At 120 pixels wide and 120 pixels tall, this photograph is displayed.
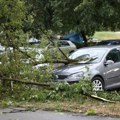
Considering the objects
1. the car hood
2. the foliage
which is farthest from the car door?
the foliage

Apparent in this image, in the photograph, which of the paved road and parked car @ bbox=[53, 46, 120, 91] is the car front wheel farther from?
the paved road

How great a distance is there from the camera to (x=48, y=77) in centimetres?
1127

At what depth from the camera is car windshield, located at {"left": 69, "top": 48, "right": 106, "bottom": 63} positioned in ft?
44.4

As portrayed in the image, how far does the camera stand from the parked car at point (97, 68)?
12930mm

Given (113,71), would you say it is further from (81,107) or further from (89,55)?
(81,107)

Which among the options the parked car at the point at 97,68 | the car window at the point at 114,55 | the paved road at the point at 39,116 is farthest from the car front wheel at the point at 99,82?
the paved road at the point at 39,116

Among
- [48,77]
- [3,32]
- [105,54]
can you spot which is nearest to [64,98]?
[48,77]

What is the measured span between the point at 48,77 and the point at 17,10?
2081 mm

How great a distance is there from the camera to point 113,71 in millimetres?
13617

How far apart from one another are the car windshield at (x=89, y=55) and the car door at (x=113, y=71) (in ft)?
1.01

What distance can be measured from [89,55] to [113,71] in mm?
964

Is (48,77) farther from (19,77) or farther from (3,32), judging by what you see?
(3,32)

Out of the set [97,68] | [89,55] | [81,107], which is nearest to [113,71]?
[97,68]

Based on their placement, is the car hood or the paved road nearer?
the paved road
